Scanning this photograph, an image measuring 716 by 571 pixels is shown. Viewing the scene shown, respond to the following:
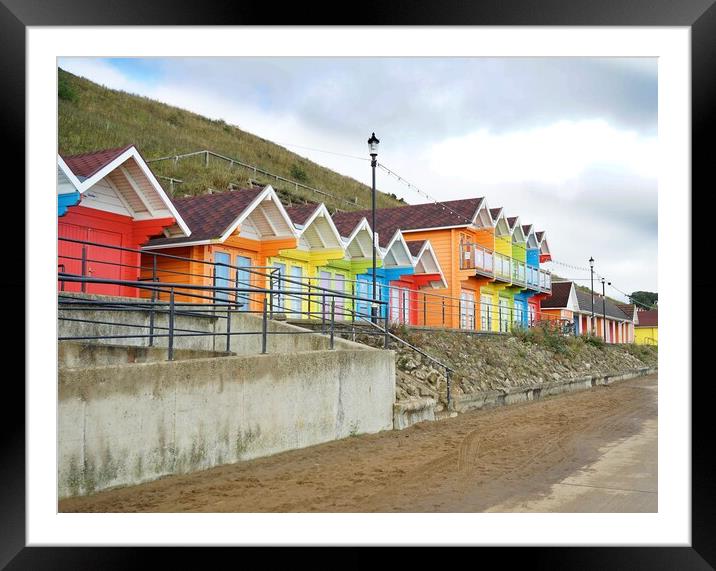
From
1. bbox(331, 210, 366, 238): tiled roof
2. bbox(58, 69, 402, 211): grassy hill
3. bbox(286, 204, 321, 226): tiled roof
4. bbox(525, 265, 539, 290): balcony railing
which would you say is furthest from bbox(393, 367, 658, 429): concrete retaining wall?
bbox(58, 69, 402, 211): grassy hill

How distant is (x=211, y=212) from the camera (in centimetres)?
1920

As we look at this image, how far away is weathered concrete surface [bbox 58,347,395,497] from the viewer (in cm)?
745

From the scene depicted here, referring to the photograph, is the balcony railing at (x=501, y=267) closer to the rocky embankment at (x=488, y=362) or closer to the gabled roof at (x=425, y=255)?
the gabled roof at (x=425, y=255)

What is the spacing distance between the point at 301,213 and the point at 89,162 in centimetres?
784

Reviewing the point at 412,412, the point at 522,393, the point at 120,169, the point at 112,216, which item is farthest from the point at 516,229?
the point at 412,412

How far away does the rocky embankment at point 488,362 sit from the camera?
15602 mm

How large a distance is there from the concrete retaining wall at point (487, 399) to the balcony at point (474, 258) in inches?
283

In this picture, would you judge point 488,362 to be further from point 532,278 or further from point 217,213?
point 532,278

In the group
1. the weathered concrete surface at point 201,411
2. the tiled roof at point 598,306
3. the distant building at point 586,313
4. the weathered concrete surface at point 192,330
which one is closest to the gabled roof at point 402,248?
the weathered concrete surface at point 192,330

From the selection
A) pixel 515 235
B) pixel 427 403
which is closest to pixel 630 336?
pixel 515 235

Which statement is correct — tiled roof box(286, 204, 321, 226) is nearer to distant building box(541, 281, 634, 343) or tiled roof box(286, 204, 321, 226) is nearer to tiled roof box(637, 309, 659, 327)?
distant building box(541, 281, 634, 343)

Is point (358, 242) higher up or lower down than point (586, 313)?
higher up

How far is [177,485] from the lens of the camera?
27.1ft

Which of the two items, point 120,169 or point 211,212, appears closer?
point 120,169
